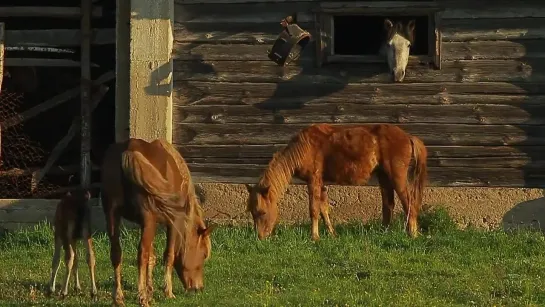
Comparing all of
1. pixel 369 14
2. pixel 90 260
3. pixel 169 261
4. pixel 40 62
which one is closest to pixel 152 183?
pixel 169 261

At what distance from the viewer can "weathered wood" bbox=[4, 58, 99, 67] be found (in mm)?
14320

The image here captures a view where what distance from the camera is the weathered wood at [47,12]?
1436 cm

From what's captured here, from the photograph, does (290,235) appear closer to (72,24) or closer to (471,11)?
(471,11)

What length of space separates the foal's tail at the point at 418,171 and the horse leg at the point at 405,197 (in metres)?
0.07

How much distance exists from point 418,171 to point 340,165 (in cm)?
96

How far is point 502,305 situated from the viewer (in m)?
8.42

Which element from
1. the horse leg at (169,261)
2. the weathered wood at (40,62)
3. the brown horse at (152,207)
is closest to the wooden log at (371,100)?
the weathered wood at (40,62)

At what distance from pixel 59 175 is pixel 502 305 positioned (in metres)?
8.97

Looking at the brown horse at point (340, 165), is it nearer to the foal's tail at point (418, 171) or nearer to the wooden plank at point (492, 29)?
the foal's tail at point (418, 171)

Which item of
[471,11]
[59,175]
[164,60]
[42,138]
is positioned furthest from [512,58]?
[42,138]

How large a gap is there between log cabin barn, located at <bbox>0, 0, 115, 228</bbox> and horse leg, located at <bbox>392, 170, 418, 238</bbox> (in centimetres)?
437

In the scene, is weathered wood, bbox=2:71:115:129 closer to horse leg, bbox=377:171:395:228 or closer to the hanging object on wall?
the hanging object on wall

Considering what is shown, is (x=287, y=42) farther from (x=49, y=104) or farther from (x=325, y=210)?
(x=49, y=104)

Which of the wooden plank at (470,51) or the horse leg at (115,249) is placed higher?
the wooden plank at (470,51)
